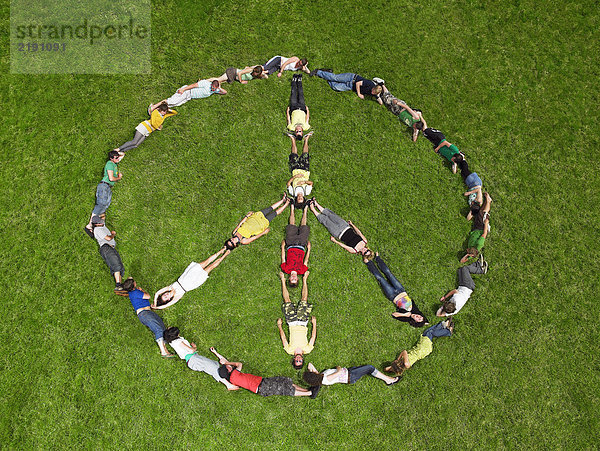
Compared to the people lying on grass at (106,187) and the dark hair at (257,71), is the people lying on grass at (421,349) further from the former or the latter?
the people lying on grass at (106,187)

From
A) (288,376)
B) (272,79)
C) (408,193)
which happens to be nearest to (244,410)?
(288,376)

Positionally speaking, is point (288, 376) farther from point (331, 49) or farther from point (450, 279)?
point (331, 49)

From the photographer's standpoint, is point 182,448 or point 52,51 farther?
point 52,51

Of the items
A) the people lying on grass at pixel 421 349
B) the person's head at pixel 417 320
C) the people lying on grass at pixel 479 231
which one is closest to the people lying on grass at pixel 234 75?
the people lying on grass at pixel 479 231

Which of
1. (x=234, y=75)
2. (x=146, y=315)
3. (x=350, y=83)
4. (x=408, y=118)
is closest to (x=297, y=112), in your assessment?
(x=350, y=83)

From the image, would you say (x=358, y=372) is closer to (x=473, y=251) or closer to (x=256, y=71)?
(x=473, y=251)
